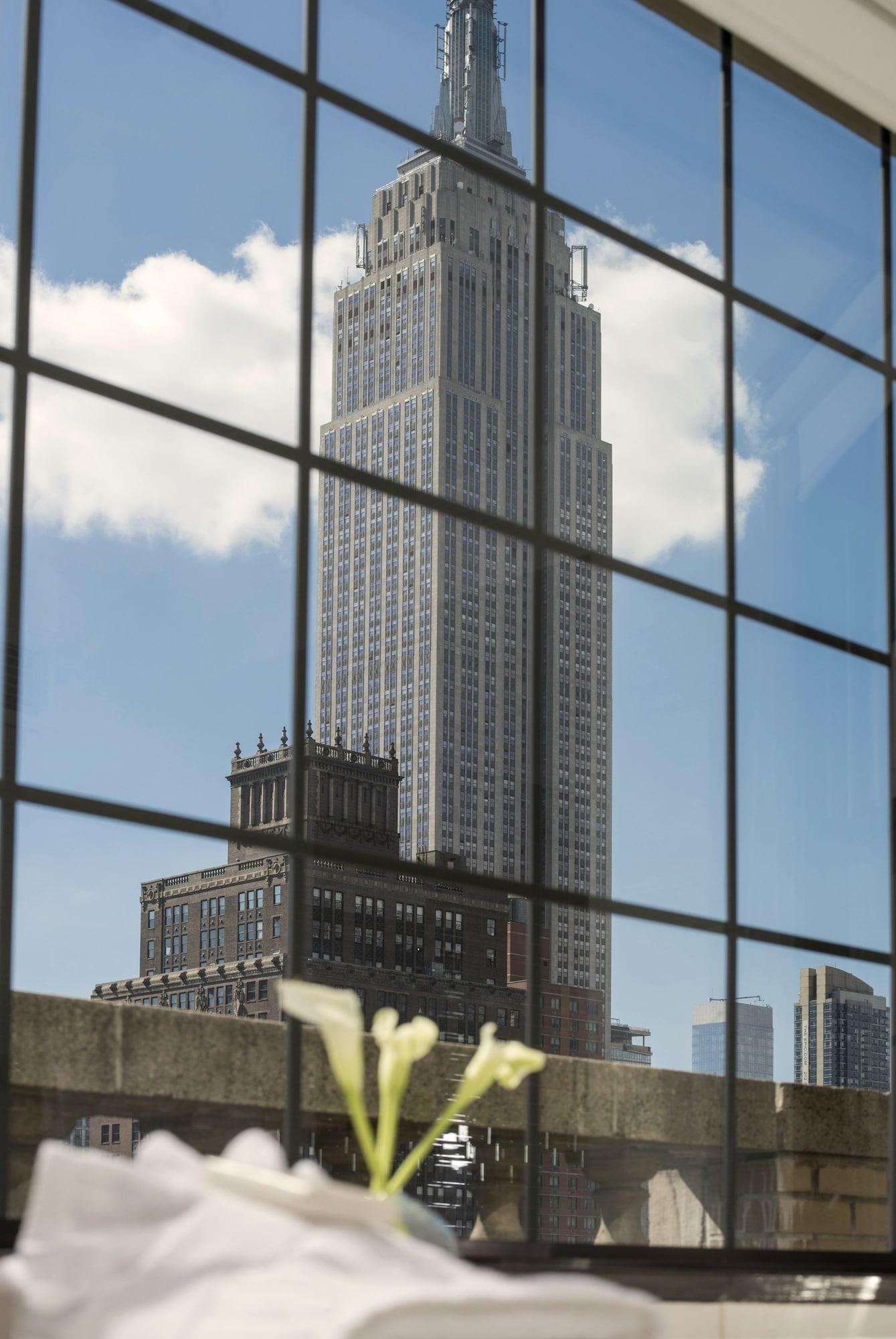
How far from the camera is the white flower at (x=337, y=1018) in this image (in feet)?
3.09

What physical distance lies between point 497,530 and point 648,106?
102cm

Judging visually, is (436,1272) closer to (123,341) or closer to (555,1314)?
(555,1314)

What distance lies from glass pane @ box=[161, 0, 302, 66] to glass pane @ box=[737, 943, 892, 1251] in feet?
4.65

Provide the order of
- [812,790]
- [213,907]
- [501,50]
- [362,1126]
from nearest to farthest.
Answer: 1. [362,1126]
2. [812,790]
3. [501,50]
4. [213,907]

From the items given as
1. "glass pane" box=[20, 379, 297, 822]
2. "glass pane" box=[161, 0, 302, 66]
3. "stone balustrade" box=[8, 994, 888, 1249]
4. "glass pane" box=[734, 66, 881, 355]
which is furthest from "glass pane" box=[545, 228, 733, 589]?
"glass pane" box=[20, 379, 297, 822]

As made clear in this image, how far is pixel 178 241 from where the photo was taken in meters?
25.0

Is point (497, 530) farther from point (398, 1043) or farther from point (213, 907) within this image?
point (213, 907)

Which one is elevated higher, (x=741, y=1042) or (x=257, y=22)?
(x=257, y=22)

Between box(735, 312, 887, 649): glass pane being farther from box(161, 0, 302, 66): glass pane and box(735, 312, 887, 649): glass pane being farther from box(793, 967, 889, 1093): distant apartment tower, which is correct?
box(161, 0, 302, 66): glass pane

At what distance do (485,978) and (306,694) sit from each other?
27870 millimetres

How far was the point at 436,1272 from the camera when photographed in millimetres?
733

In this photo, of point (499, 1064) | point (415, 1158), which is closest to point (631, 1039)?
point (415, 1158)

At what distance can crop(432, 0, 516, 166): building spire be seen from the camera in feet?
8.88

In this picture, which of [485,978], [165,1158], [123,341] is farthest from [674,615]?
[485,978]
